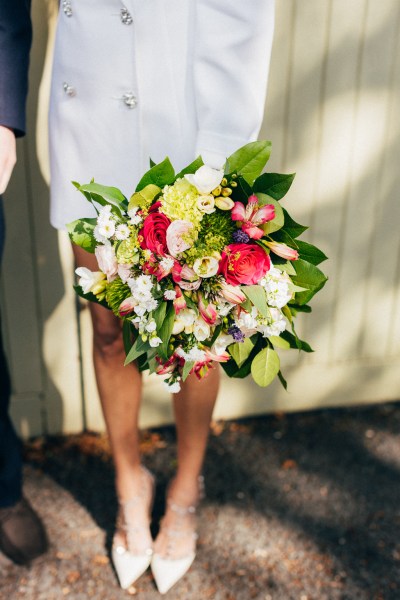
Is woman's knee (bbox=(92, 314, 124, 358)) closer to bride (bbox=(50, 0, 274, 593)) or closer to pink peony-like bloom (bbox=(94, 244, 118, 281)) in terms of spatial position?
bride (bbox=(50, 0, 274, 593))

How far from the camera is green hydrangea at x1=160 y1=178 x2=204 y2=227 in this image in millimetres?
1248

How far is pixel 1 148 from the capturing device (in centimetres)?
153

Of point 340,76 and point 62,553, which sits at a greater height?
point 340,76

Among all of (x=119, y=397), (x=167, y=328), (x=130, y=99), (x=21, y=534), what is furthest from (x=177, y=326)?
(x=21, y=534)

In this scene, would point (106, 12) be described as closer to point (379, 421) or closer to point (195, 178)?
point (195, 178)

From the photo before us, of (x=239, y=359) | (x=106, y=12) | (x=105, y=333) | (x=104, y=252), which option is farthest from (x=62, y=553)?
(x=106, y=12)

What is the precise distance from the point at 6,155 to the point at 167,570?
1.19 m

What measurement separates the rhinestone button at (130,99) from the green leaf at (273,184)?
37 cm

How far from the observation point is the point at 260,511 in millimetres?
2174

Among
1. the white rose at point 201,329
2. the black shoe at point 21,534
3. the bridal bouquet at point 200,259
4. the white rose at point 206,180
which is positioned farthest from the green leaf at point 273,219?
the black shoe at point 21,534

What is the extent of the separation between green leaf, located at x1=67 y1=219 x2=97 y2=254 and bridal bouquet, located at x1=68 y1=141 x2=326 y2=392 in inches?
0.5

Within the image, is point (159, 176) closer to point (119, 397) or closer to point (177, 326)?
point (177, 326)

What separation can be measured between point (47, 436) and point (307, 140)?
4.55 ft

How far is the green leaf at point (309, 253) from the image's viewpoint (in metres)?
1.41
